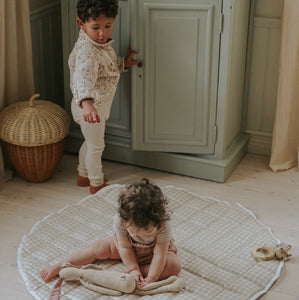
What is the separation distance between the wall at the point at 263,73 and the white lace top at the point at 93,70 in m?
0.92

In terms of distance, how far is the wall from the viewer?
10.1ft

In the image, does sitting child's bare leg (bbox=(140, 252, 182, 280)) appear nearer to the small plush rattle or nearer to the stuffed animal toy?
the stuffed animal toy

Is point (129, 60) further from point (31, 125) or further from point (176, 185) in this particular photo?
point (176, 185)

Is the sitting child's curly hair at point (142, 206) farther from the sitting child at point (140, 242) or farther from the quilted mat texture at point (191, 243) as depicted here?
the quilted mat texture at point (191, 243)

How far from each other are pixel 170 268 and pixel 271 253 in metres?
0.47

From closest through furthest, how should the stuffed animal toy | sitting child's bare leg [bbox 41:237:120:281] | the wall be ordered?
the stuffed animal toy
sitting child's bare leg [bbox 41:237:120:281]
the wall

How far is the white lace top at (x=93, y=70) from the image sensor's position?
2.50 m

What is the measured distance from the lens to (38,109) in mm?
2805

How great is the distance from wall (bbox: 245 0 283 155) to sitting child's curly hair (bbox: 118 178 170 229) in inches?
60.0

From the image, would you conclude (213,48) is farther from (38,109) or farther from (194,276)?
(194,276)

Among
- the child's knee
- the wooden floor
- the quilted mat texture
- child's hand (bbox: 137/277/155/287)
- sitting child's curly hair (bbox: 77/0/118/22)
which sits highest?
sitting child's curly hair (bbox: 77/0/118/22)

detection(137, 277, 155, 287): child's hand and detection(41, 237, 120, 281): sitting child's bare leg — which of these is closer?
detection(137, 277, 155, 287): child's hand

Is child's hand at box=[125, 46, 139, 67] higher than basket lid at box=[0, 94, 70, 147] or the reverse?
higher

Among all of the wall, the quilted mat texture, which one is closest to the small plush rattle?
the quilted mat texture
